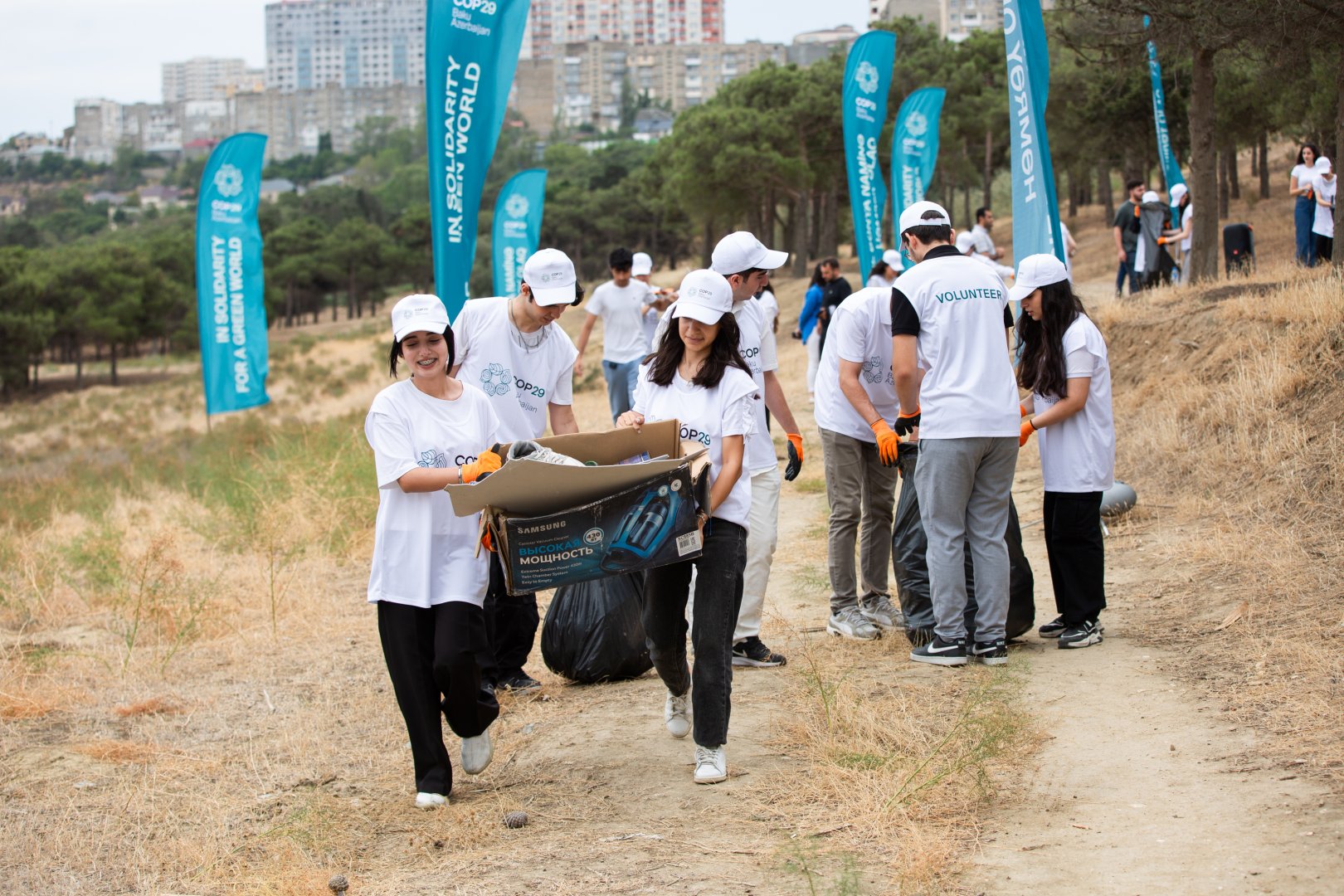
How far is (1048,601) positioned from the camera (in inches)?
292

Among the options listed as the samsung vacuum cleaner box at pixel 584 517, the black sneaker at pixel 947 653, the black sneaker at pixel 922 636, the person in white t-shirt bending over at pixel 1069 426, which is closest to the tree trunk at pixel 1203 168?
the person in white t-shirt bending over at pixel 1069 426

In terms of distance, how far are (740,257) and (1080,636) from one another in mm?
2349

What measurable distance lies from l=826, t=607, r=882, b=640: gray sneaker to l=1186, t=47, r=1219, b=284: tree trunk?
10291mm

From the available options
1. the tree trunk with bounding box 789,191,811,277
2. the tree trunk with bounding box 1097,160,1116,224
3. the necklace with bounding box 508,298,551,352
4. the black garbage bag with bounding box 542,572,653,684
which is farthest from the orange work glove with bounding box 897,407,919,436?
the tree trunk with bounding box 789,191,811,277

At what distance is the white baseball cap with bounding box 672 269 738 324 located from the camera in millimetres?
4648

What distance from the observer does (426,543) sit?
4520mm

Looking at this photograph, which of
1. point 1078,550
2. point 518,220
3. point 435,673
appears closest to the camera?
point 435,673

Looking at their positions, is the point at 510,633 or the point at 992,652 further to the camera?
the point at 510,633

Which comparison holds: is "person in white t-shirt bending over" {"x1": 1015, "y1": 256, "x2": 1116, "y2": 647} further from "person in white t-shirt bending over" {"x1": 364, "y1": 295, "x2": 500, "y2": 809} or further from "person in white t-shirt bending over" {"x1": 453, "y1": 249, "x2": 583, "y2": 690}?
"person in white t-shirt bending over" {"x1": 364, "y1": 295, "x2": 500, "y2": 809}

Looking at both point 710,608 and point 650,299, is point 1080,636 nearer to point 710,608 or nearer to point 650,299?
point 710,608

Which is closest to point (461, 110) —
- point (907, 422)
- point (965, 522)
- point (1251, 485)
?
point (907, 422)

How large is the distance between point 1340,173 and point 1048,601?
22.1ft

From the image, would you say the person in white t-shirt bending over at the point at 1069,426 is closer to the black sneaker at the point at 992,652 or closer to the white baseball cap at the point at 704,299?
the black sneaker at the point at 992,652

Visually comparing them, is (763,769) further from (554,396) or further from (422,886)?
(554,396)
